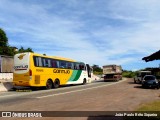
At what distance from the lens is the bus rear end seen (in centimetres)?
2727

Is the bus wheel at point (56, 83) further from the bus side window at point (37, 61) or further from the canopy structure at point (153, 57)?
the canopy structure at point (153, 57)

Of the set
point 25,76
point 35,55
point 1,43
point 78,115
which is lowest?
point 78,115

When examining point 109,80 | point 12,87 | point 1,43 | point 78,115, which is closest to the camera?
point 78,115

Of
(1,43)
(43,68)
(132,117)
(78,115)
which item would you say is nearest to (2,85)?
(43,68)

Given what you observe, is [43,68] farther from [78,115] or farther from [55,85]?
[78,115]

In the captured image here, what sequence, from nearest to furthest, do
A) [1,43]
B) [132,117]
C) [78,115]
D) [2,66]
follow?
[132,117]
[78,115]
[2,66]
[1,43]

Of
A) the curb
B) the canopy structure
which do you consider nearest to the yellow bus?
the curb

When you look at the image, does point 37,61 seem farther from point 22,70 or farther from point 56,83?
point 56,83

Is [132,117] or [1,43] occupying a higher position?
[1,43]

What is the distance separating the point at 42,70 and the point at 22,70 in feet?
6.73

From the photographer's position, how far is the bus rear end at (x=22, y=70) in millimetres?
27266

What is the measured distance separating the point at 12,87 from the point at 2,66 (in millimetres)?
18883

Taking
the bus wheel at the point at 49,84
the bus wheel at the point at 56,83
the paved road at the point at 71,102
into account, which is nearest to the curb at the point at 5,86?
the bus wheel at the point at 49,84

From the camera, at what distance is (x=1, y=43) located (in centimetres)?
8931
